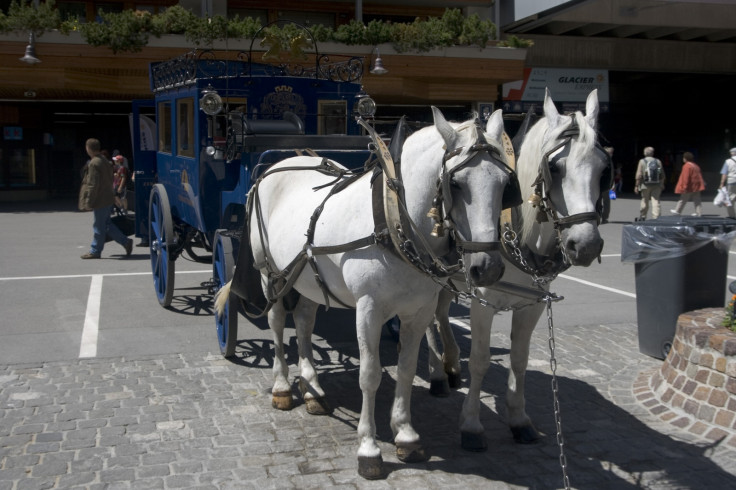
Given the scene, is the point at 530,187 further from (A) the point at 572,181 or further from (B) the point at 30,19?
(B) the point at 30,19

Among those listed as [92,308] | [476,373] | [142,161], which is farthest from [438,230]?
[142,161]

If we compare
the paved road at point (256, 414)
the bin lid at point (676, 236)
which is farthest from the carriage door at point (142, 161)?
the bin lid at point (676, 236)

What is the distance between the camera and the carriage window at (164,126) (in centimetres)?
851

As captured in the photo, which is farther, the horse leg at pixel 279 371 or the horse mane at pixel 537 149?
the horse leg at pixel 279 371

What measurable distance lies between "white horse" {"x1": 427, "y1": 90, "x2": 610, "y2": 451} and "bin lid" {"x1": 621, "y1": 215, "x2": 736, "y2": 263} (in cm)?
236

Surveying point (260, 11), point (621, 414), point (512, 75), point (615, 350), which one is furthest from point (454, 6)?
point (621, 414)

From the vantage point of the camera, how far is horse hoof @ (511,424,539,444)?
189 inches

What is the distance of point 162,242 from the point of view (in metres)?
8.27

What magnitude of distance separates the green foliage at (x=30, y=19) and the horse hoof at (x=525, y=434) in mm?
17931

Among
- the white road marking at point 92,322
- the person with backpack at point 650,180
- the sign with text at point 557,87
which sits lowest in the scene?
the white road marking at point 92,322

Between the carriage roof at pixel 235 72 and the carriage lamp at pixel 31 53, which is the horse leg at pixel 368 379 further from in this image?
the carriage lamp at pixel 31 53

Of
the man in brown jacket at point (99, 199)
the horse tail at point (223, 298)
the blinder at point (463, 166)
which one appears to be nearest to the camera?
the blinder at point (463, 166)

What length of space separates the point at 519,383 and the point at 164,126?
566 centimetres

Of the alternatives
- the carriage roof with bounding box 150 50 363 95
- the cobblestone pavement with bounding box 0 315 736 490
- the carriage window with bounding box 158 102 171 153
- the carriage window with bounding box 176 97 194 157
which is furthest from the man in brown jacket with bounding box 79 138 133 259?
the cobblestone pavement with bounding box 0 315 736 490
